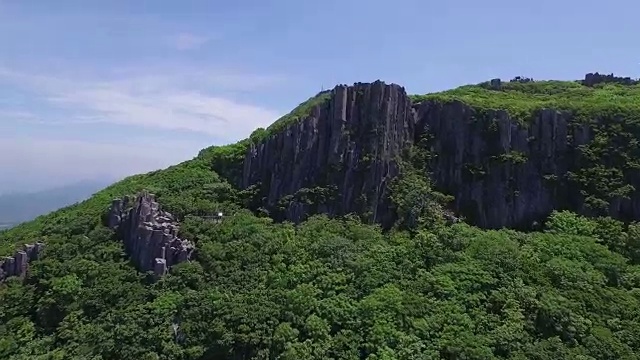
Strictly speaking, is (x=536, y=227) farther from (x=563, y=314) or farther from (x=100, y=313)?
(x=100, y=313)

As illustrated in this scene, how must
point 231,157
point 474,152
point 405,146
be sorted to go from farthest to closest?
point 231,157
point 405,146
point 474,152

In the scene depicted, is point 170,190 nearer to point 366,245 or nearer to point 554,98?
point 366,245

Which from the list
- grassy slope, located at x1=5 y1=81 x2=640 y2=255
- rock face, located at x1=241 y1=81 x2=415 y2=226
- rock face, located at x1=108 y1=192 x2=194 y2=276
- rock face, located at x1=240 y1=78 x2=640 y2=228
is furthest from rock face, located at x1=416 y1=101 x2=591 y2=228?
rock face, located at x1=108 y1=192 x2=194 y2=276

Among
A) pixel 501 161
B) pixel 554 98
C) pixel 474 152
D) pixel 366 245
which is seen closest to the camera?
pixel 366 245

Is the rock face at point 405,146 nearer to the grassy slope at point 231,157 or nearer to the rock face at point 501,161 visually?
the rock face at point 501,161

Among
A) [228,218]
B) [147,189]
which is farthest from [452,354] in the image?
[147,189]

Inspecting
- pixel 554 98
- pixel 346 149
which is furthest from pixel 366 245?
pixel 554 98

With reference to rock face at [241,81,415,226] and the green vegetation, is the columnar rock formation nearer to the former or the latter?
rock face at [241,81,415,226]
